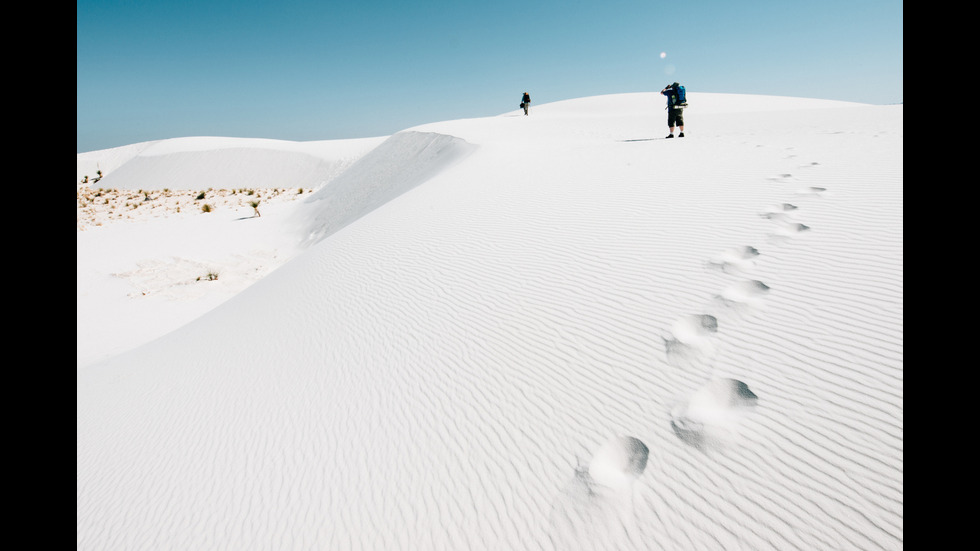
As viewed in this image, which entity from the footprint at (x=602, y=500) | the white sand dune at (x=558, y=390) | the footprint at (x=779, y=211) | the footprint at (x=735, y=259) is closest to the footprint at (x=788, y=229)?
the white sand dune at (x=558, y=390)

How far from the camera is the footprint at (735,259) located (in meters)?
2.92

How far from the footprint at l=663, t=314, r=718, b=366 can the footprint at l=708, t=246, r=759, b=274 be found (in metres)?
0.67

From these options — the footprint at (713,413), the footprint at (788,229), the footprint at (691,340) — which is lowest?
the footprint at (713,413)

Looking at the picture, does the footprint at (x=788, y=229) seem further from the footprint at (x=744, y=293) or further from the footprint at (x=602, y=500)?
the footprint at (x=602, y=500)

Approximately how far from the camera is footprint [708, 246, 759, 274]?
292 centimetres

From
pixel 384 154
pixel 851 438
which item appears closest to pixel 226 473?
pixel 851 438

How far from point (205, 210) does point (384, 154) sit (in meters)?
7.21

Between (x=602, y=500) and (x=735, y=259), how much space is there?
2202 mm

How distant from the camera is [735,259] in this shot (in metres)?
3.04

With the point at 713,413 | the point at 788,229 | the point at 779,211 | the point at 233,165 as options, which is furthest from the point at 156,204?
the point at 233,165

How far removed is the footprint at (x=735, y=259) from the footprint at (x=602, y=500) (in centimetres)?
172
